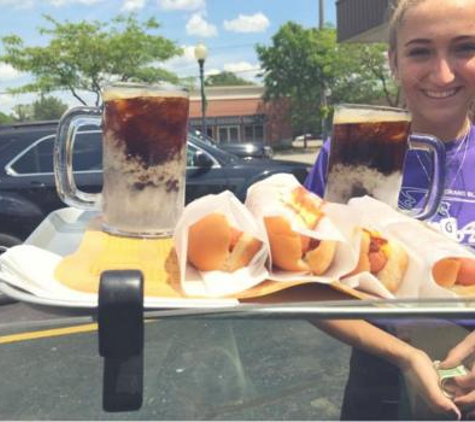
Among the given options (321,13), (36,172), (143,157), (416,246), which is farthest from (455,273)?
(321,13)

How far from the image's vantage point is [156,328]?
0.89 m

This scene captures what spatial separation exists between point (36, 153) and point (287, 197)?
211 inches

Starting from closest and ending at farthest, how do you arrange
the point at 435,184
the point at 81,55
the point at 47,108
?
the point at 435,184, the point at 81,55, the point at 47,108

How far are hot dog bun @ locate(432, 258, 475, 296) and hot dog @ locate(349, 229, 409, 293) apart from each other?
0.05m

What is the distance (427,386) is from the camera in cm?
95

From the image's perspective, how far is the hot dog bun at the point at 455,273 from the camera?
0.85m

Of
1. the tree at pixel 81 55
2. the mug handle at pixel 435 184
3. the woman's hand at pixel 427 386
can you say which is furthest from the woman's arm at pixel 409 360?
the tree at pixel 81 55

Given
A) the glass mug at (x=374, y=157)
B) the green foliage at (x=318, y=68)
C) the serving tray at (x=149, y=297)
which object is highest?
the green foliage at (x=318, y=68)

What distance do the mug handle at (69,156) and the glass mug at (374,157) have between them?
493 mm

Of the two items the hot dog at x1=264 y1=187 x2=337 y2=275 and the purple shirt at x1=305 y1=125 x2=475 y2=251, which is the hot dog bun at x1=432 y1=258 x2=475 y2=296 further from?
the purple shirt at x1=305 y1=125 x2=475 y2=251

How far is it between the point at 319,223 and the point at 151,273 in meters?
0.26

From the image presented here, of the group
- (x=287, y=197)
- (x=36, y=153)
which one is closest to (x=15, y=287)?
(x=287, y=197)

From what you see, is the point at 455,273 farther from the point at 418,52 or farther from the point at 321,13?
the point at 321,13

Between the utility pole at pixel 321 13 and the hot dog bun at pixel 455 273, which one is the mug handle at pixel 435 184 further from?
the utility pole at pixel 321 13
